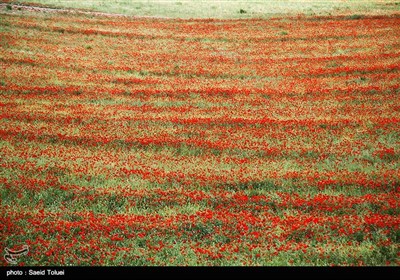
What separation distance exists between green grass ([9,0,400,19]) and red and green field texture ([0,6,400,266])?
15000 millimetres

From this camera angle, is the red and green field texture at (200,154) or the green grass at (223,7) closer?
the red and green field texture at (200,154)

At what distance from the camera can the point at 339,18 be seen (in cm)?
3984

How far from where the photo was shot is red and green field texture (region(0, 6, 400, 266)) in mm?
9258

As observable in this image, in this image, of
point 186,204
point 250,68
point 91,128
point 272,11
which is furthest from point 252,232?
point 272,11

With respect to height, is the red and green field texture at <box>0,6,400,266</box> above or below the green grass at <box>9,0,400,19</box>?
below

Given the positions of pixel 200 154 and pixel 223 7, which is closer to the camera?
pixel 200 154

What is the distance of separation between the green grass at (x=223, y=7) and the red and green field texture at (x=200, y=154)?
1500 centimetres

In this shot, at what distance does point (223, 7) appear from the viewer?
47.7 metres

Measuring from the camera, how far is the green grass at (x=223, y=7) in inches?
1710

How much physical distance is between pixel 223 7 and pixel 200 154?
124 ft

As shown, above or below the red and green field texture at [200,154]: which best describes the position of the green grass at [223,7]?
above

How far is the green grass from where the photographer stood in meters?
43.4

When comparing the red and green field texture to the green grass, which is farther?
the green grass

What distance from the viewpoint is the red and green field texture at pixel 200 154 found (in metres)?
9.26
